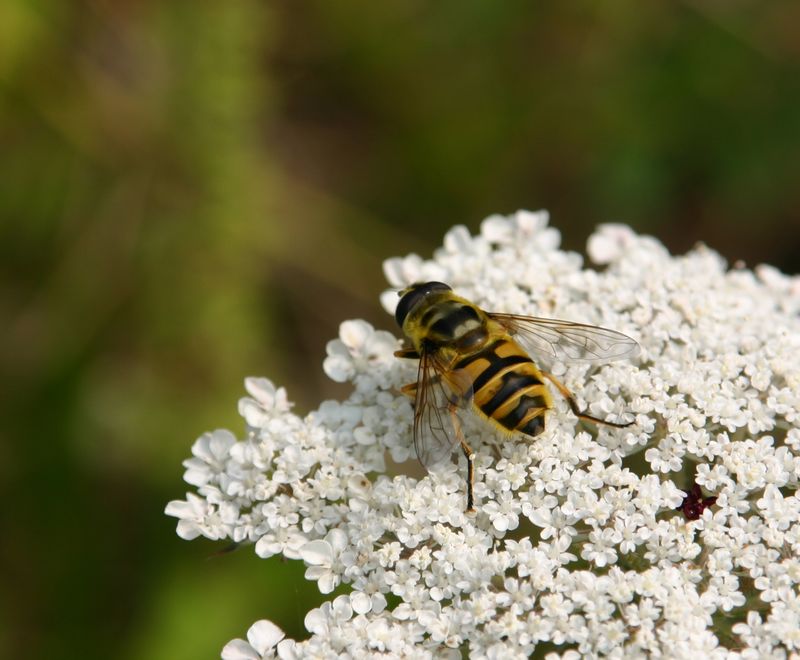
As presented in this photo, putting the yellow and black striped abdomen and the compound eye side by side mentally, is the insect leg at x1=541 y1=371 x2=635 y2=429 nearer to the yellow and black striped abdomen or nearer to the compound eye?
the yellow and black striped abdomen

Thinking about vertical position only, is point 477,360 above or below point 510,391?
above

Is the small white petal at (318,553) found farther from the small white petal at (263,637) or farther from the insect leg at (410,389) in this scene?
the insect leg at (410,389)

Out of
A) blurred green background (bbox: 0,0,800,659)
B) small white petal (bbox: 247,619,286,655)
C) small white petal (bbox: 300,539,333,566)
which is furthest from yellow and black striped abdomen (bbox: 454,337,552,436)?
blurred green background (bbox: 0,0,800,659)

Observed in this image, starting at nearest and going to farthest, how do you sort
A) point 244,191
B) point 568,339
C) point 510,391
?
point 510,391, point 568,339, point 244,191

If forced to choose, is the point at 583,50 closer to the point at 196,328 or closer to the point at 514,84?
the point at 514,84

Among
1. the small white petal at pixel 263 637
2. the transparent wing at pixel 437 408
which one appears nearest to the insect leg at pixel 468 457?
the transparent wing at pixel 437 408

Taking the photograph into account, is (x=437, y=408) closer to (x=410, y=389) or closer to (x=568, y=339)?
(x=410, y=389)

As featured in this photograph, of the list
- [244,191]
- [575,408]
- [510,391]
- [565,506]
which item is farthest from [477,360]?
[244,191]
